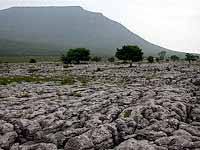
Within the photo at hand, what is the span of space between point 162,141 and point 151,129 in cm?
234

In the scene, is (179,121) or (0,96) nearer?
(179,121)

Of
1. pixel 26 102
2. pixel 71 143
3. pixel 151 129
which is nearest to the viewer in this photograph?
pixel 71 143

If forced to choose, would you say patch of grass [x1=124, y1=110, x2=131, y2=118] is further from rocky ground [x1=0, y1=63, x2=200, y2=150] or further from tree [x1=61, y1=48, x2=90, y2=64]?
tree [x1=61, y1=48, x2=90, y2=64]

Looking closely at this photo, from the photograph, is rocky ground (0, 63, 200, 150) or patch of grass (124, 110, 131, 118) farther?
patch of grass (124, 110, 131, 118)

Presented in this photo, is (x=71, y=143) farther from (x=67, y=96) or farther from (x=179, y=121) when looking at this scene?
(x=67, y=96)

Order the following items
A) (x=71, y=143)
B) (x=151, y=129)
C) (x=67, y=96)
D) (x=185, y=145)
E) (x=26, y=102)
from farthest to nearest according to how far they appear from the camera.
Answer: (x=67, y=96)
(x=26, y=102)
(x=151, y=129)
(x=71, y=143)
(x=185, y=145)

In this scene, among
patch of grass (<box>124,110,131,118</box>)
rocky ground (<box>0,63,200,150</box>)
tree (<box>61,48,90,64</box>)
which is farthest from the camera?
tree (<box>61,48,90,64</box>)

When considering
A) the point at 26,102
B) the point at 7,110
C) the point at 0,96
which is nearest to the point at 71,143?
the point at 7,110

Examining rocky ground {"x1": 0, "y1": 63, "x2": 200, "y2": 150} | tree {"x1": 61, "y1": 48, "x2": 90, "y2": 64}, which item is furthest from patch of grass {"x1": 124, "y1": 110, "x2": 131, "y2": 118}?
tree {"x1": 61, "y1": 48, "x2": 90, "y2": 64}

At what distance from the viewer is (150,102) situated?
27.3m

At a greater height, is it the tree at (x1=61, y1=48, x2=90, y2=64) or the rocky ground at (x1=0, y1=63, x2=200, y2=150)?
the tree at (x1=61, y1=48, x2=90, y2=64)

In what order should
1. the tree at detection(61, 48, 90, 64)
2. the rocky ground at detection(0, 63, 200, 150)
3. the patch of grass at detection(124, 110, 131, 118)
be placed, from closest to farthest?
the rocky ground at detection(0, 63, 200, 150), the patch of grass at detection(124, 110, 131, 118), the tree at detection(61, 48, 90, 64)

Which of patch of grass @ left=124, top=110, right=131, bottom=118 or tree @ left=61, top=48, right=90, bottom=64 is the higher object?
tree @ left=61, top=48, right=90, bottom=64

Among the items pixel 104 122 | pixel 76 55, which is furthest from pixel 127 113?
pixel 76 55
